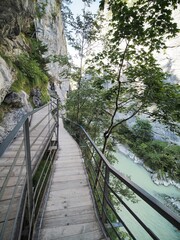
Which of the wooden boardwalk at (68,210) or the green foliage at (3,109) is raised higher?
the green foliage at (3,109)

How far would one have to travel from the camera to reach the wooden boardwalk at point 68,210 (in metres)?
1.53

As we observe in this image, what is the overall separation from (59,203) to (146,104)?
2615 mm

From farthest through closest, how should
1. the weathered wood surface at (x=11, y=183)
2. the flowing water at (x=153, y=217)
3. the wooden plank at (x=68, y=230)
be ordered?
the flowing water at (x=153, y=217), the wooden plank at (x=68, y=230), the weathered wood surface at (x=11, y=183)

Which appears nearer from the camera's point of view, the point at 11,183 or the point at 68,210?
the point at 11,183

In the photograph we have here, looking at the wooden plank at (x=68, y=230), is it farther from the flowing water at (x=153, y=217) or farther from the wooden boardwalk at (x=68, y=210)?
the flowing water at (x=153, y=217)

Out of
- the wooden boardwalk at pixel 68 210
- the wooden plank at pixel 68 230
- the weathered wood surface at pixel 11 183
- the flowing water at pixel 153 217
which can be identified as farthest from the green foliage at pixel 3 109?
the flowing water at pixel 153 217

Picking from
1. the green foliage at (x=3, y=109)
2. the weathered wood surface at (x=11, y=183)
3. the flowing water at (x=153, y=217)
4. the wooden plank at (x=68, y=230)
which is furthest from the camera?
the flowing water at (x=153, y=217)

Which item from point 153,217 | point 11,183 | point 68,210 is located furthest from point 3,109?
point 153,217

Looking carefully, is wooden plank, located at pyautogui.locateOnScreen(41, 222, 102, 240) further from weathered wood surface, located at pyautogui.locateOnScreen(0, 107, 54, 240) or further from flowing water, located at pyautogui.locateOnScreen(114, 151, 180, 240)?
flowing water, located at pyautogui.locateOnScreen(114, 151, 180, 240)

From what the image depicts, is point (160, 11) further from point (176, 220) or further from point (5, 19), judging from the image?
point (5, 19)

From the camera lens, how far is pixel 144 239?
6.05 metres

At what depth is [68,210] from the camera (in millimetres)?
1906

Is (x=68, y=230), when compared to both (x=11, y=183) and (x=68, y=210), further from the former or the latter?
(x=11, y=183)

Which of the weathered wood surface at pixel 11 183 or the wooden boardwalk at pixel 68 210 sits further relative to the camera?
the wooden boardwalk at pixel 68 210
